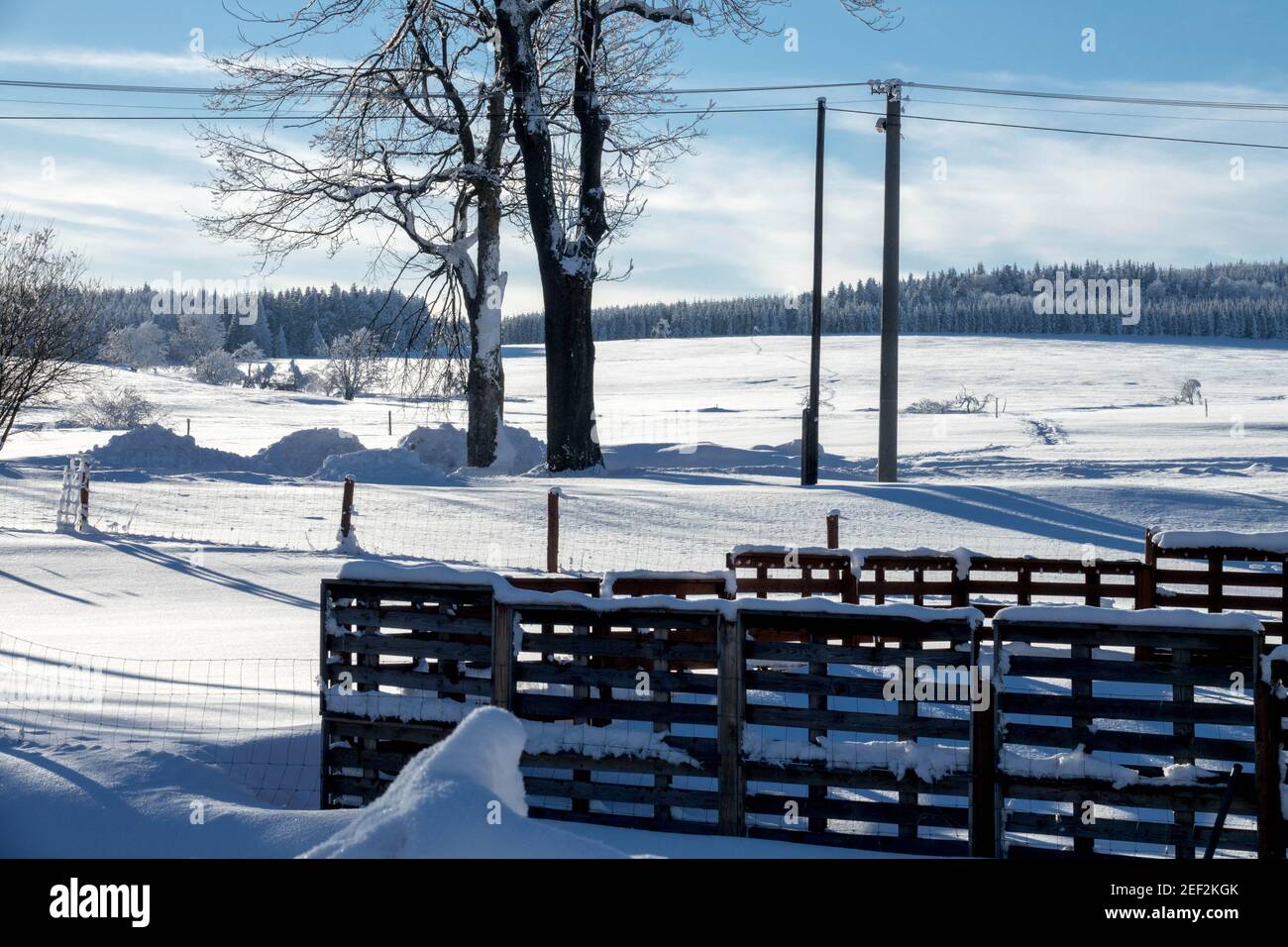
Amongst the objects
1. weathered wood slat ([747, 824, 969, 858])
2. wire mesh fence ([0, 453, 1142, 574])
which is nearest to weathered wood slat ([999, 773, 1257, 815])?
weathered wood slat ([747, 824, 969, 858])

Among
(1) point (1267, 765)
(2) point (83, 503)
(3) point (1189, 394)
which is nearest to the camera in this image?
(1) point (1267, 765)

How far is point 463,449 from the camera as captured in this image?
31.6m

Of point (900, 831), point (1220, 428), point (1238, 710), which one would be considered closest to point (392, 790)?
point (900, 831)

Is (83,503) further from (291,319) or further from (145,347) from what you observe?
(291,319)

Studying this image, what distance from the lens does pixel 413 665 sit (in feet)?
26.2

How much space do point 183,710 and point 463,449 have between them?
23.2 metres

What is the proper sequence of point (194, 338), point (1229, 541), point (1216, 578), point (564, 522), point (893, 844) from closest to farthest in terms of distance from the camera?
point (893, 844) → point (1229, 541) → point (1216, 578) → point (564, 522) → point (194, 338)

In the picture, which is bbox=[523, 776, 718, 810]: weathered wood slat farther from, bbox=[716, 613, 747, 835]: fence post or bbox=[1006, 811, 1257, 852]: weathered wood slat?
bbox=[1006, 811, 1257, 852]: weathered wood slat

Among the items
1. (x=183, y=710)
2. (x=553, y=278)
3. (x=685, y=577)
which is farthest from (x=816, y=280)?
(x=183, y=710)

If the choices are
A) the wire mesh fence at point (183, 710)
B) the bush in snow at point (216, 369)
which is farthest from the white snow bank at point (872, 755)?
the bush in snow at point (216, 369)

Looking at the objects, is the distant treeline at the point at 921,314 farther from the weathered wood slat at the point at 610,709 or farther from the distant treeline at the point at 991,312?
the weathered wood slat at the point at 610,709

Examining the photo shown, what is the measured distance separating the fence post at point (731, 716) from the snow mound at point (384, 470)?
18390 millimetres

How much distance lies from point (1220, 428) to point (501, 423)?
84.1ft
